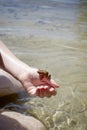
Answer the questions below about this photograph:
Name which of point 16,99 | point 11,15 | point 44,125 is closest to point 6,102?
point 16,99

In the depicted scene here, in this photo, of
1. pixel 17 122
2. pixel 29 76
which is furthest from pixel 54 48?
pixel 17 122

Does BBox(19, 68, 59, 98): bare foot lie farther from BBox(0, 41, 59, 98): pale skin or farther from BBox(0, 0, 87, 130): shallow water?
BBox(0, 0, 87, 130): shallow water

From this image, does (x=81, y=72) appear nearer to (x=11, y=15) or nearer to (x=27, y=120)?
(x=27, y=120)

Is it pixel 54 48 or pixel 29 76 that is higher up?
pixel 29 76

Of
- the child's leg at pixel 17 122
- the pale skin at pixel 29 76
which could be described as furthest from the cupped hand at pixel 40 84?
the child's leg at pixel 17 122

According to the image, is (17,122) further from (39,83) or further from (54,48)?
(54,48)

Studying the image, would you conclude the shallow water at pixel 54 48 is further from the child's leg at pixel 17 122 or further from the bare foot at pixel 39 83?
A: the bare foot at pixel 39 83
